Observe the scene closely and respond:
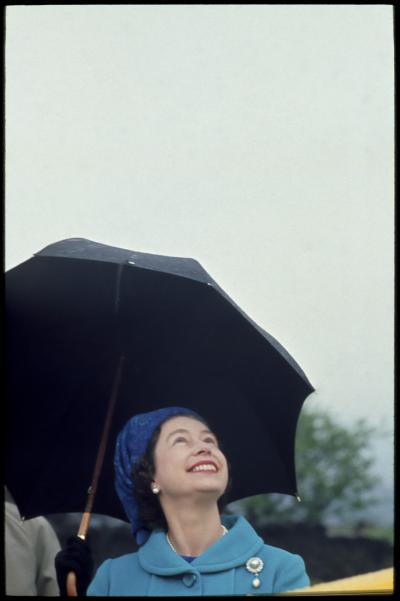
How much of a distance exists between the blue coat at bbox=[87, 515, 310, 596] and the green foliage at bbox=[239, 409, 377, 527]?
33 cm

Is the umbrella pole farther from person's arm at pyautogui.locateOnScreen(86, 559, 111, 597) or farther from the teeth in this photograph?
the teeth

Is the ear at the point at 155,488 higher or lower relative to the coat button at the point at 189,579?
higher

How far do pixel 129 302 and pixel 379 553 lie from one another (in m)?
1.36

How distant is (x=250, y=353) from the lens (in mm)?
3043

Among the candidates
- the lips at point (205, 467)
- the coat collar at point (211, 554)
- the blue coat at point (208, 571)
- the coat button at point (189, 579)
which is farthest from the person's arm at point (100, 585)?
the lips at point (205, 467)

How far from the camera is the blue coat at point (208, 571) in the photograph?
9.39 ft

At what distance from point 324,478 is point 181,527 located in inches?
25.7

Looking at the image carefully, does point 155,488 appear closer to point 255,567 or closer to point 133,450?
point 133,450

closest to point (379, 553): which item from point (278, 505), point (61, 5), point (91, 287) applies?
point (278, 505)

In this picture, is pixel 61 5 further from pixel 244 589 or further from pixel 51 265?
pixel 244 589

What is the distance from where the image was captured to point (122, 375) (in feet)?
10.1

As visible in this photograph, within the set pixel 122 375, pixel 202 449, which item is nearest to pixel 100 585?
pixel 202 449

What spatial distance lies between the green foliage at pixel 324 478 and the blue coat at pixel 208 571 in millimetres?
325

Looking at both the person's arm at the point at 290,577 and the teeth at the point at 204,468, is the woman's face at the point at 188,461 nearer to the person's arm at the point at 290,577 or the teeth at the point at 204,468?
the teeth at the point at 204,468
